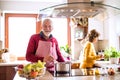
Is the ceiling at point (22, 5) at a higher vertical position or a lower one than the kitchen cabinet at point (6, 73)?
higher

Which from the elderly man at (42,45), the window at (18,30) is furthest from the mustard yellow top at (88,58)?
the window at (18,30)

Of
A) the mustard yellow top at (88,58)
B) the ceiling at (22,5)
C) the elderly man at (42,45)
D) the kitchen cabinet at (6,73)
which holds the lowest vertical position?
the kitchen cabinet at (6,73)

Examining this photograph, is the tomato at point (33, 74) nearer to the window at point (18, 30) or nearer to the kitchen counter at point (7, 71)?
the kitchen counter at point (7, 71)

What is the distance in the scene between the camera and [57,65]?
7.42ft

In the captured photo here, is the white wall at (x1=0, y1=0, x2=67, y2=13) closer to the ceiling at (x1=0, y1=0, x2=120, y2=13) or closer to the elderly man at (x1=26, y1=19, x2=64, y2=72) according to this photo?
the ceiling at (x1=0, y1=0, x2=120, y2=13)

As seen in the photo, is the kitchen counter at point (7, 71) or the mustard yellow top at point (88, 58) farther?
the kitchen counter at point (7, 71)

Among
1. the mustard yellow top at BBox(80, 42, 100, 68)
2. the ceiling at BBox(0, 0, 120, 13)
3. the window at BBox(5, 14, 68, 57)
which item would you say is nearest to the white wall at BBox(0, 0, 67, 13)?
the ceiling at BBox(0, 0, 120, 13)

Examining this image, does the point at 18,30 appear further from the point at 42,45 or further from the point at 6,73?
the point at 42,45

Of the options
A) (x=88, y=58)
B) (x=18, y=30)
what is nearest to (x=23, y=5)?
(x=18, y=30)

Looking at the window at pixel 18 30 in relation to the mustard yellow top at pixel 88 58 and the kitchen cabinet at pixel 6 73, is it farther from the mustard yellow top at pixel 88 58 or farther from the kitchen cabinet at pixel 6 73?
the mustard yellow top at pixel 88 58

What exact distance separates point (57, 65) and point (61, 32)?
11.8 ft

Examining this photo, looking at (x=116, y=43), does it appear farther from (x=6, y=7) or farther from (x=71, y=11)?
(x=6, y=7)

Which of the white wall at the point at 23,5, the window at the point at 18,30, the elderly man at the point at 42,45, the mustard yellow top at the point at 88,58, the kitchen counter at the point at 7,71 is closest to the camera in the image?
the elderly man at the point at 42,45

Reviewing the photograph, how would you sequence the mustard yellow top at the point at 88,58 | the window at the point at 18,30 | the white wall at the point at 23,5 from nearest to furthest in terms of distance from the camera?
the mustard yellow top at the point at 88,58 → the white wall at the point at 23,5 → the window at the point at 18,30
